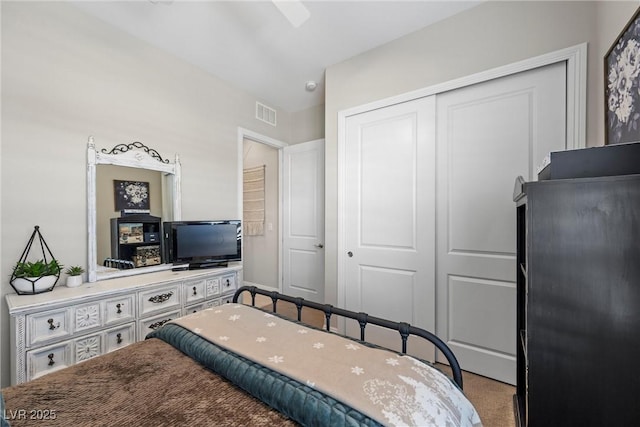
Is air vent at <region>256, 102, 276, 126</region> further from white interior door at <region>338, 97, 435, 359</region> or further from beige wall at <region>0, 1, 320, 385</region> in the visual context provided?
white interior door at <region>338, 97, 435, 359</region>

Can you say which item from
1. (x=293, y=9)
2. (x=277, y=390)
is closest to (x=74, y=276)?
(x=277, y=390)

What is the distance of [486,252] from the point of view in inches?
76.9

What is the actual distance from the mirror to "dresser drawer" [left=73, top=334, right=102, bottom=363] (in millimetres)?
457

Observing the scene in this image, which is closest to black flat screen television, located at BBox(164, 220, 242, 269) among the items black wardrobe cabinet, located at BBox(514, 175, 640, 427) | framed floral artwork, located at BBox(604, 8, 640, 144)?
black wardrobe cabinet, located at BBox(514, 175, 640, 427)

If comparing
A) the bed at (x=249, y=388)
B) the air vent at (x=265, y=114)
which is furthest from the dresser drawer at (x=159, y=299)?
the air vent at (x=265, y=114)

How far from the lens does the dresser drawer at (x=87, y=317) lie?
1.65 metres

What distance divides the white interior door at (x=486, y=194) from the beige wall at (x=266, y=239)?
236 centimetres

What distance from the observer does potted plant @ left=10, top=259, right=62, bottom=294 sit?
5.33 feet

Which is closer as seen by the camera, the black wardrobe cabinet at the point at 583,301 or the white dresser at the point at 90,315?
the black wardrobe cabinet at the point at 583,301

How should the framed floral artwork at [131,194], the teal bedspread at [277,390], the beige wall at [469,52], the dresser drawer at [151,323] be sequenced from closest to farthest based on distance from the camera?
the teal bedspread at [277,390] → the beige wall at [469,52] → the dresser drawer at [151,323] → the framed floral artwork at [131,194]

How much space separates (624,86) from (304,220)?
2813 mm

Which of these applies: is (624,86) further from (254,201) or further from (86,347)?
(254,201)

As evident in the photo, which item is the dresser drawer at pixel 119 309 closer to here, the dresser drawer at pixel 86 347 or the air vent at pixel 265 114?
the dresser drawer at pixel 86 347

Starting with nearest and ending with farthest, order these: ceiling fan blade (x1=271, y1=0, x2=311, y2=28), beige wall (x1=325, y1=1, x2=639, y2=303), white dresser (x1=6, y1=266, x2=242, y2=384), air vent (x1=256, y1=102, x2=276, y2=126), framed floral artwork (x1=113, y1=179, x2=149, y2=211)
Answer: ceiling fan blade (x1=271, y1=0, x2=311, y2=28)
white dresser (x1=6, y1=266, x2=242, y2=384)
beige wall (x1=325, y1=1, x2=639, y2=303)
framed floral artwork (x1=113, y1=179, x2=149, y2=211)
air vent (x1=256, y1=102, x2=276, y2=126)
